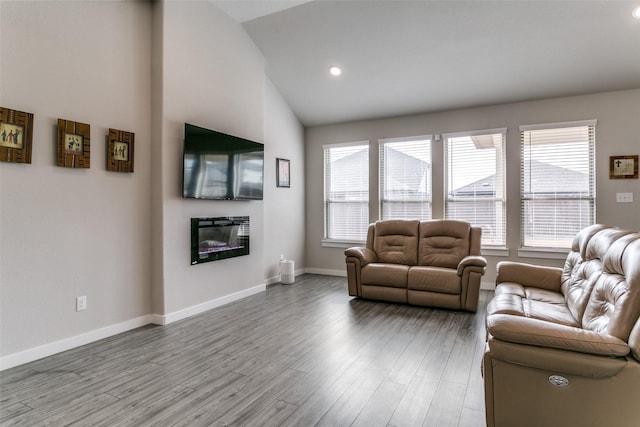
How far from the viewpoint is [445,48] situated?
14.4 ft

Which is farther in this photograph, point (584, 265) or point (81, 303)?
point (81, 303)

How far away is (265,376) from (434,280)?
2.50 m

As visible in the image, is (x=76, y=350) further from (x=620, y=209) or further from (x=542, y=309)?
(x=620, y=209)

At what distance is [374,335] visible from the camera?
3344 mm

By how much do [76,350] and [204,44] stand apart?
11.4 feet

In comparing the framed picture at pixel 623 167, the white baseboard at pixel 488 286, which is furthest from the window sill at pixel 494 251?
the framed picture at pixel 623 167

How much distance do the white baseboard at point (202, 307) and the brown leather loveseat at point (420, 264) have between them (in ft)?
4.50

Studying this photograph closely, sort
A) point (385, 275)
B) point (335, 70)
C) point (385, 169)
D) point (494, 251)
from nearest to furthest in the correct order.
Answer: point (385, 275)
point (335, 70)
point (494, 251)
point (385, 169)

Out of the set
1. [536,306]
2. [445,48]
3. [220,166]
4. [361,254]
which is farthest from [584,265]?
[220,166]

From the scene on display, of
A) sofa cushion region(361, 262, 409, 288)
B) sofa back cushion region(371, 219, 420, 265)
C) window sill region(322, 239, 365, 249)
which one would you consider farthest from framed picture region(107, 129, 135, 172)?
window sill region(322, 239, 365, 249)

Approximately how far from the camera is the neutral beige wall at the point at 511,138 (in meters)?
4.55

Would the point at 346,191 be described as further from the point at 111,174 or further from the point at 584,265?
the point at 584,265

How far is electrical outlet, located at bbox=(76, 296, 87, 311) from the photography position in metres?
3.12

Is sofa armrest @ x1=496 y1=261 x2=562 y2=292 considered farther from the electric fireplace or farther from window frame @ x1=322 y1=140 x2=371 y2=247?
the electric fireplace
